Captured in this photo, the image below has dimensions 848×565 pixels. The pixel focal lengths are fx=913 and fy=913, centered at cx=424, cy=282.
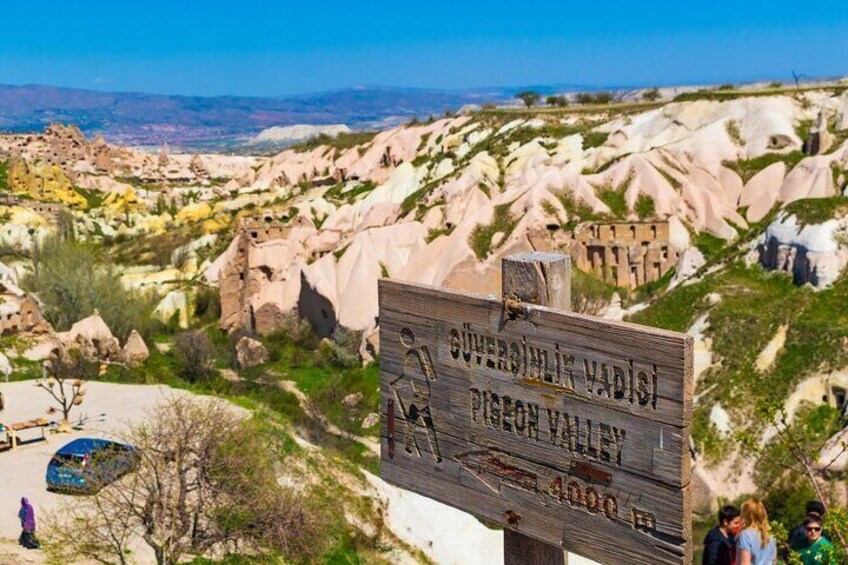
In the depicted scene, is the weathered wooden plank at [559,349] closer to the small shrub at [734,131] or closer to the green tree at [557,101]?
the small shrub at [734,131]

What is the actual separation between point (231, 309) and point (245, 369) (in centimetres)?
624

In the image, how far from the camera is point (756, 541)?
5.02 meters

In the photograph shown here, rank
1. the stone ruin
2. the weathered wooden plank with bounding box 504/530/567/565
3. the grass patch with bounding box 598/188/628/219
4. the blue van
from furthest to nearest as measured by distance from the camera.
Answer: the stone ruin, the grass patch with bounding box 598/188/628/219, the blue van, the weathered wooden plank with bounding box 504/530/567/565

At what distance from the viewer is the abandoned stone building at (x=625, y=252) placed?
91.9ft

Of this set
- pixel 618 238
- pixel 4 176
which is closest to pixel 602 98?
pixel 618 238

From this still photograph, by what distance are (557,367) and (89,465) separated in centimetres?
823

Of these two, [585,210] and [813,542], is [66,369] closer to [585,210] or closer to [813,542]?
[813,542]

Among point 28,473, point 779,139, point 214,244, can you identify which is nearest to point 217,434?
point 28,473

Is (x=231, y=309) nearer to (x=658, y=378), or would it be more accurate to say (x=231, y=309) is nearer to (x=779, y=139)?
(x=779, y=139)

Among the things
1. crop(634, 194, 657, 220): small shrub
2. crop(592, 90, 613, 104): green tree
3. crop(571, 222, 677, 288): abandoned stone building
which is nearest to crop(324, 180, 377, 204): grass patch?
crop(592, 90, 613, 104): green tree

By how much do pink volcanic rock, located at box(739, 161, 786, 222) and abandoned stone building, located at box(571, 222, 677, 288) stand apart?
3964 mm

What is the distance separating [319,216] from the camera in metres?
46.2

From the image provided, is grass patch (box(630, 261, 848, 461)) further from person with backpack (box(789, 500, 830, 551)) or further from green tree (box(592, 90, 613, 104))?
green tree (box(592, 90, 613, 104))

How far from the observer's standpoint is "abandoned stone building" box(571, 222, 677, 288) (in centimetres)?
2802
